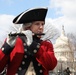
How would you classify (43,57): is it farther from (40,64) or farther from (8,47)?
(8,47)

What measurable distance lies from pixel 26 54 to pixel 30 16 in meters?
0.52

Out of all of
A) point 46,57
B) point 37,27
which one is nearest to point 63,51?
point 37,27

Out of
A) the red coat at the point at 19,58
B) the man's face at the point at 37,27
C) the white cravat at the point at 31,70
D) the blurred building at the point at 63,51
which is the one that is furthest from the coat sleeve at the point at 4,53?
the blurred building at the point at 63,51

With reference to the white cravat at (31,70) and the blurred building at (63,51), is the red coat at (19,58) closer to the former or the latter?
the white cravat at (31,70)

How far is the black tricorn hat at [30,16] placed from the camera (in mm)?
4684

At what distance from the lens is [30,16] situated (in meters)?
4.71

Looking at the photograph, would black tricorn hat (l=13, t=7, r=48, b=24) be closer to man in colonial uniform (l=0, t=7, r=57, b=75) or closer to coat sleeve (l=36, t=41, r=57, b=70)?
man in colonial uniform (l=0, t=7, r=57, b=75)

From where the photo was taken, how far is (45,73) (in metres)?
4.64

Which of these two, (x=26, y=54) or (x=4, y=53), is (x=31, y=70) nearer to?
(x=26, y=54)

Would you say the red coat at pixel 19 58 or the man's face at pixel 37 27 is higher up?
the man's face at pixel 37 27

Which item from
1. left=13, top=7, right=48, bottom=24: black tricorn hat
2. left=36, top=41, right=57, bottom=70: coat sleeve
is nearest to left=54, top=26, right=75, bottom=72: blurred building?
left=13, top=7, right=48, bottom=24: black tricorn hat

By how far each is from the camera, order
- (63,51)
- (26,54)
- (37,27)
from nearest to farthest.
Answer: (26,54), (37,27), (63,51)

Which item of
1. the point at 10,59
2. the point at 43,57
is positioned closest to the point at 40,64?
the point at 43,57

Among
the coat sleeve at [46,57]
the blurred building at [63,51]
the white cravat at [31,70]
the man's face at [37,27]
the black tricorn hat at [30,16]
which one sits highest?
the black tricorn hat at [30,16]
